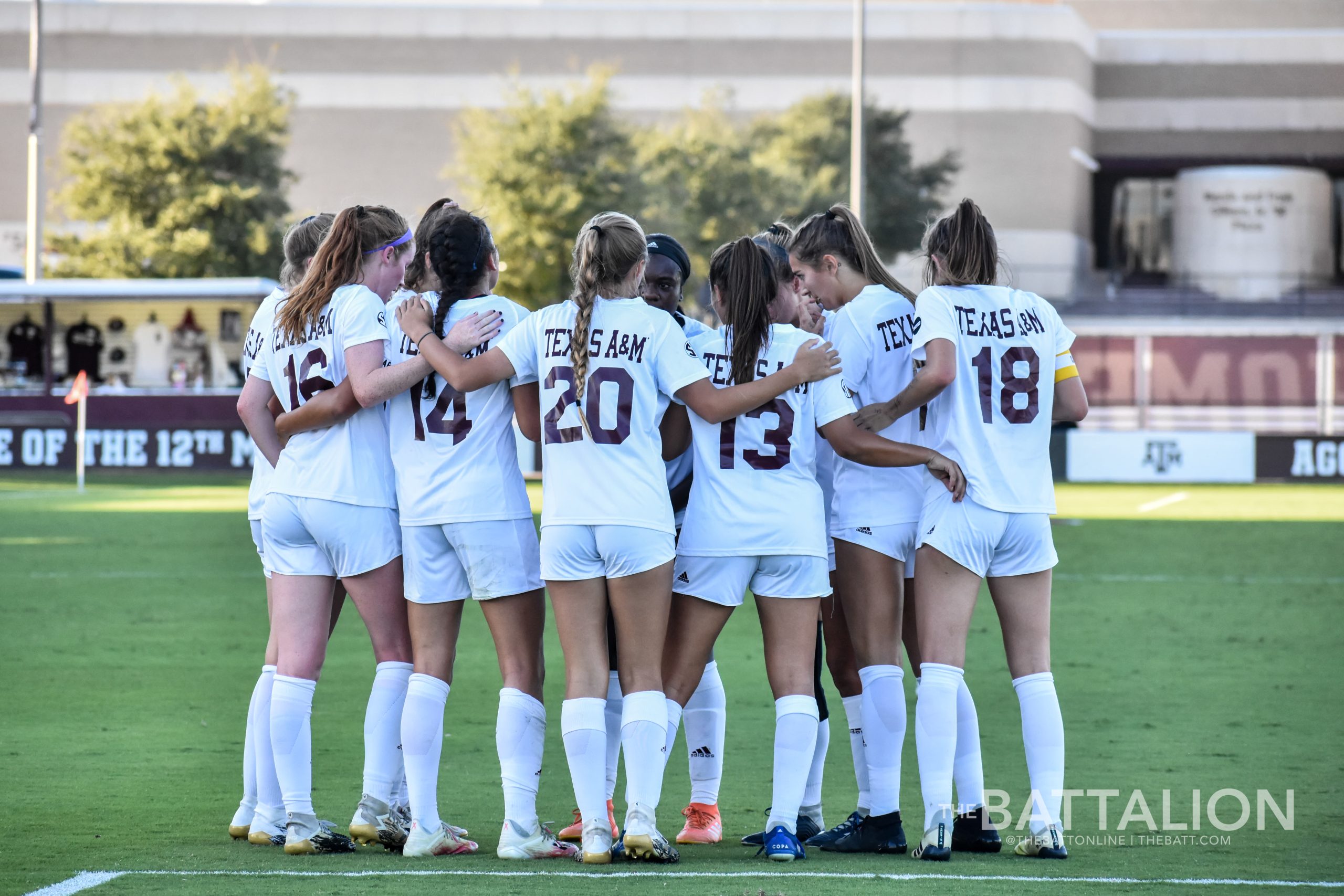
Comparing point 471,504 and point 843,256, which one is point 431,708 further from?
point 843,256

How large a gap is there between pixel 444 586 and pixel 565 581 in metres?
0.43

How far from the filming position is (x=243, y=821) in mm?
5496

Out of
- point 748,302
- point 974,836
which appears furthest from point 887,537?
point 974,836

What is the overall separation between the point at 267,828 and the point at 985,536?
255 cm

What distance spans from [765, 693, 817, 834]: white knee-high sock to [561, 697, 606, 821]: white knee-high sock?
1.81 ft

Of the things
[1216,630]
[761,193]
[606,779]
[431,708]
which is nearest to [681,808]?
[606,779]

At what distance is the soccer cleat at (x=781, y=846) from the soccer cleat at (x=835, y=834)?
0.30 m

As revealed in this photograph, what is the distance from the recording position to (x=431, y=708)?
5.17 metres

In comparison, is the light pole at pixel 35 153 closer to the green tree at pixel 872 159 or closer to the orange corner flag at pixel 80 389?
the orange corner flag at pixel 80 389

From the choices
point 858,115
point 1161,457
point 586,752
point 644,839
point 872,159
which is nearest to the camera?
point 644,839

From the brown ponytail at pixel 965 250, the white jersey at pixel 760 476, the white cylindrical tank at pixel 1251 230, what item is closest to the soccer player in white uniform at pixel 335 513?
the white jersey at pixel 760 476

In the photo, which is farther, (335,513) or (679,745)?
(679,745)

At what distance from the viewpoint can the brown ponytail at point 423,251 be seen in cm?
530

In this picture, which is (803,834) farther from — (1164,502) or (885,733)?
(1164,502)
